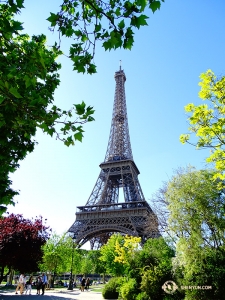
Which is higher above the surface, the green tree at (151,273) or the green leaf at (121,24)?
the green leaf at (121,24)

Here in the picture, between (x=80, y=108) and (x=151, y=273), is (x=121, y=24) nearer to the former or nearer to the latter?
(x=80, y=108)

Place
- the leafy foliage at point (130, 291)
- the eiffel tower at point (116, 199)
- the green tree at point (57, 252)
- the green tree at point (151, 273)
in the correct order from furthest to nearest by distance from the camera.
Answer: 1. the eiffel tower at point (116, 199)
2. the green tree at point (57, 252)
3. the leafy foliage at point (130, 291)
4. the green tree at point (151, 273)

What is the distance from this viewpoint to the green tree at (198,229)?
12828 mm

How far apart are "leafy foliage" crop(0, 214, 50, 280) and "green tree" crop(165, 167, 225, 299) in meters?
10.9

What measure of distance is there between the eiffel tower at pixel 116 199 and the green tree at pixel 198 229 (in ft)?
61.9

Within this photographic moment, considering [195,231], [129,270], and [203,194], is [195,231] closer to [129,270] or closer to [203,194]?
[203,194]

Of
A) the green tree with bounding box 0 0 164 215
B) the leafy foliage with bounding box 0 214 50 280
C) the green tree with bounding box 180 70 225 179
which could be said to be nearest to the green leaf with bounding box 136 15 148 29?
the green tree with bounding box 0 0 164 215

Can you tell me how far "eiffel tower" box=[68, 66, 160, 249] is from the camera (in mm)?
40875

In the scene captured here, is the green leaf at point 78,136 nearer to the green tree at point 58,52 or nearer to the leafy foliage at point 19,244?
the green tree at point 58,52

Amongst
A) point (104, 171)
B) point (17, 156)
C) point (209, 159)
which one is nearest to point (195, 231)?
point (209, 159)

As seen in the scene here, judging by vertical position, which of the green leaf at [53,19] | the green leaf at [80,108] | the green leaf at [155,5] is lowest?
the green leaf at [80,108]

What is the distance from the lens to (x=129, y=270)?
56.5ft

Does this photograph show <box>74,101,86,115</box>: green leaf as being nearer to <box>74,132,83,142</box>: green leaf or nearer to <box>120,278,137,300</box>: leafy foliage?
<box>74,132,83,142</box>: green leaf

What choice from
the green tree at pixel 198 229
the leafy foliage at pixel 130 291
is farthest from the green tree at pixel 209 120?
the leafy foliage at pixel 130 291
